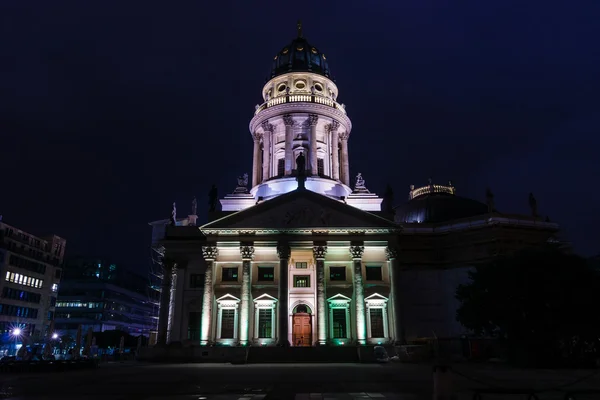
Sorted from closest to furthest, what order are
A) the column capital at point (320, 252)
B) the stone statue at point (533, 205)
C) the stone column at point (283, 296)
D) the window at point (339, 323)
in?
the stone column at point (283, 296) < the column capital at point (320, 252) < the window at point (339, 323) < the stone statue at point (533, 205)

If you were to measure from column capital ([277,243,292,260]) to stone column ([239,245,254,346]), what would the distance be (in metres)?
3.02

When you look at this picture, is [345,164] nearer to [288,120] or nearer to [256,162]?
[288,120]

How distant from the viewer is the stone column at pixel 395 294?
46.5m

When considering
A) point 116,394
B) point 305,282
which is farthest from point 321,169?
point 116,394

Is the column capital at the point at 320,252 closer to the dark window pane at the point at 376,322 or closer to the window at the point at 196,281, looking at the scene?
the dark window pane at the point at 376,322

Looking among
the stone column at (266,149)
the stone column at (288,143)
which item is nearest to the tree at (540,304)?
the stone column at (288,143)

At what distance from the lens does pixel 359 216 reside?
50.0 meters

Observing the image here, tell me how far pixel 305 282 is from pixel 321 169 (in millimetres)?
19361

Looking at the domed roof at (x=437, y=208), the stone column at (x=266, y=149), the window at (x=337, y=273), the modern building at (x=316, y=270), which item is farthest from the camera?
the domed roof at (x=437, y=208)

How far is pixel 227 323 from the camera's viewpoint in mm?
49906

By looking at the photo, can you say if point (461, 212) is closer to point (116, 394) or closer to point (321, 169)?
point (321, 169)

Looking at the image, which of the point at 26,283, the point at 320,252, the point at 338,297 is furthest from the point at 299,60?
the point at 26,283

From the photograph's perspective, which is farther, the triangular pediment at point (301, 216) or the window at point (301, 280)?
the window at point (301, 280)

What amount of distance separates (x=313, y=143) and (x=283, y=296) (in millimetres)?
24838
